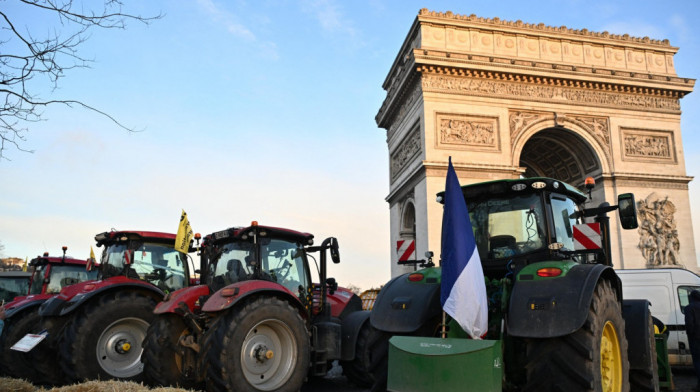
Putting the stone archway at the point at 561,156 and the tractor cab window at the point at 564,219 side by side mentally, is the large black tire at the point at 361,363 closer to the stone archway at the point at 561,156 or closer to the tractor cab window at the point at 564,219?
the tractor cab window at the point at 564,219

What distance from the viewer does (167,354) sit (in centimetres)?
539

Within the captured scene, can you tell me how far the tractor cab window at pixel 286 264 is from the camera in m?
6.03

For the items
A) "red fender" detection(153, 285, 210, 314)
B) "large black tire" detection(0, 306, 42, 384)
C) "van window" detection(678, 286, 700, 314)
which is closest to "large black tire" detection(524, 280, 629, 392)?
"red fender" detection(153, 285, 210, 314)

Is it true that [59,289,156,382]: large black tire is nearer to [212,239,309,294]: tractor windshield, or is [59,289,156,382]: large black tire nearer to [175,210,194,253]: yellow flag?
[175,210,194,253]: yellow flag

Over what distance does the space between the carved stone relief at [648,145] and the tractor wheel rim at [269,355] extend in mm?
20207

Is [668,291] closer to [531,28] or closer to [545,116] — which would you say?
[545,116]

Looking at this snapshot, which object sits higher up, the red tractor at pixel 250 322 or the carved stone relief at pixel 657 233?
the carved stone relief at pixel 657 233

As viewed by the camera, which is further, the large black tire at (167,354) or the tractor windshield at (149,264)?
the tractor windshield at (149,264)

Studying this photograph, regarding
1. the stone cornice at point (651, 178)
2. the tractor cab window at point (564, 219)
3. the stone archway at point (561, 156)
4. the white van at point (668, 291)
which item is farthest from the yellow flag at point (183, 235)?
the stone cornice at point (651, 178)

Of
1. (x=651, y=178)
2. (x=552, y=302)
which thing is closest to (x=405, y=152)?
(x=651, y=178)

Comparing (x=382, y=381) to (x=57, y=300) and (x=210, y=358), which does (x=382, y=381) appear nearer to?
(x=210, y=358)

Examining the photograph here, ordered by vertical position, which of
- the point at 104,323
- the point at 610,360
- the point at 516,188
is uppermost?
the point at 516,188

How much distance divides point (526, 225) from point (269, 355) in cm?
282

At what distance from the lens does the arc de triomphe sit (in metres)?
19.7
